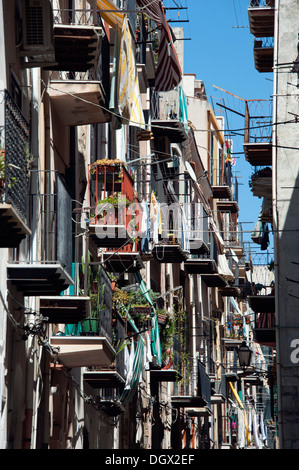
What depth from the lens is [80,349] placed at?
54.4 feet

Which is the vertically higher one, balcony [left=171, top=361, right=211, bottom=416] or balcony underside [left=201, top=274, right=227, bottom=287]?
balcony underside [left=201, top=274, right=227, bottom=287]

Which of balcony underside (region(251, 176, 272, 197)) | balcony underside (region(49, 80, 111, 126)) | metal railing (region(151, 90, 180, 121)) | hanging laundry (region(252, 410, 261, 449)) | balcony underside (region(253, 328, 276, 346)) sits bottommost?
hanging laundry (region(252, 410, 261, 449))

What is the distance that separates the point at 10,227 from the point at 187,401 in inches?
836

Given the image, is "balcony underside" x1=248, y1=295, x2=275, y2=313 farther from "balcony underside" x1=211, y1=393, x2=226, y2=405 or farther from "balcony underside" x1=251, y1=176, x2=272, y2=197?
"balcony underside" x1=211, y1=393, x2=226, y2=405

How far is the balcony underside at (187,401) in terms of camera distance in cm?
3145

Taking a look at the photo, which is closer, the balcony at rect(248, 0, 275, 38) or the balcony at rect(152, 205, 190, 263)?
the balcony at rect(248, 0, 275, 38)

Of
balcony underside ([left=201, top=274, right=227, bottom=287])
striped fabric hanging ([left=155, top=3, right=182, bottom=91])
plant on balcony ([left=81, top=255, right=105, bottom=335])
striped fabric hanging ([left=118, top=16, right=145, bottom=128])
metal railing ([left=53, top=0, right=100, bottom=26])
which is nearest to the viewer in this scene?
metal railing ([left=53, top=0, right=100, bottom=26])

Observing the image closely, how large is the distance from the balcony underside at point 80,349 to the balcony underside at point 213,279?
20.8 metres

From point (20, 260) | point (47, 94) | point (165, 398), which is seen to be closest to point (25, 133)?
point (20, 260)

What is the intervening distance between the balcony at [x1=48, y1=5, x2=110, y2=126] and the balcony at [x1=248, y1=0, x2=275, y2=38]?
6.12 meters

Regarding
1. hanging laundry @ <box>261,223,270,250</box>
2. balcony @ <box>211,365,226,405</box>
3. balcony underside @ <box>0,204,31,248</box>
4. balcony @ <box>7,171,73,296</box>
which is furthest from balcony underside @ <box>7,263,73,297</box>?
balcony @ <box>211,365,226,405</box>

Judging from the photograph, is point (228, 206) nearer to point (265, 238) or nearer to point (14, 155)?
point (265, 238)

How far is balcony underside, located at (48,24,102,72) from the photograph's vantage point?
1387cm
